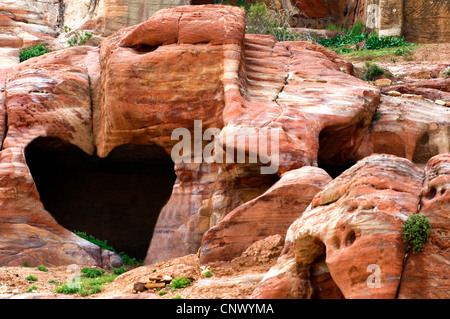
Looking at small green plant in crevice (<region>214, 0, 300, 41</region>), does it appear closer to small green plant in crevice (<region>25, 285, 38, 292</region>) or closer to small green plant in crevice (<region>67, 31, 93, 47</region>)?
small green plant in crevice (<region>67, 31, 93, 47</region>)

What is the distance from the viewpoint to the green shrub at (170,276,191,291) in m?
13.6

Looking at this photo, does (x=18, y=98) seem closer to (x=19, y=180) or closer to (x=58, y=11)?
(x=19, y=180)

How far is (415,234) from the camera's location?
9977 mm

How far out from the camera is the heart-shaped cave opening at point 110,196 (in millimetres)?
23422

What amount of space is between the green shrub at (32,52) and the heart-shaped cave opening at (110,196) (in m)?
6.17

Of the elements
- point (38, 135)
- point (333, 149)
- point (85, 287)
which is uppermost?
point (38, 135)

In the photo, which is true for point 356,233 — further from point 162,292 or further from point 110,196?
point 110,196

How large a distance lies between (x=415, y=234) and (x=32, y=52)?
21.4 m

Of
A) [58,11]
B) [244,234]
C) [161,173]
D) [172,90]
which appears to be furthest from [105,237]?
[58,11]

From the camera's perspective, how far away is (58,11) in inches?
1330

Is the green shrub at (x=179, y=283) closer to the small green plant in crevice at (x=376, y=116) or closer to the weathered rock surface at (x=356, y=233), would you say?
the weathered rock surface at (x=356, y=233)

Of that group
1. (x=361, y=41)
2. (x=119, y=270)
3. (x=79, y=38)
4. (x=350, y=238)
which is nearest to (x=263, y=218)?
(x=119, y=270)

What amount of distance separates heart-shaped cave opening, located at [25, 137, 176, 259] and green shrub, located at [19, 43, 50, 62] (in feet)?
20.2

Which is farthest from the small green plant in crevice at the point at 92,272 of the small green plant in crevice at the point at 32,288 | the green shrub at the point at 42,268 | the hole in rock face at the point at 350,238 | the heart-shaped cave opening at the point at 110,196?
the hole in rock face at the point at 350,238
